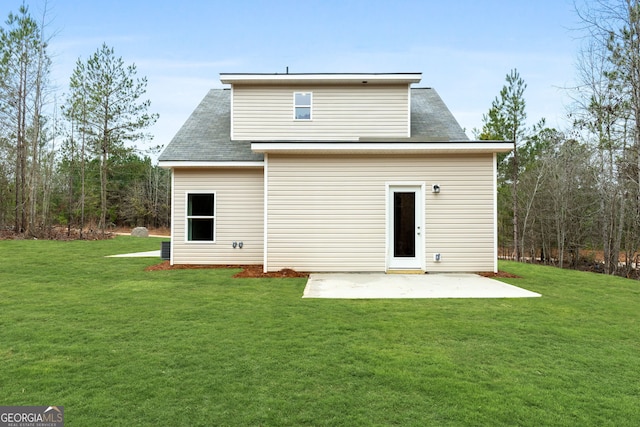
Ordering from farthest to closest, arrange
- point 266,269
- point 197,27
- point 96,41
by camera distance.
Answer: point 96,41 → point 197,27 → point 266,269

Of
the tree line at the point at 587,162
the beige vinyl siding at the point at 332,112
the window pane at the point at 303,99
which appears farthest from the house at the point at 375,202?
the tree line at the point at 587,162

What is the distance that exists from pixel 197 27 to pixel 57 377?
52.2 feet

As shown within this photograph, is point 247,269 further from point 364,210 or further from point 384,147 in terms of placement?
point 384,147

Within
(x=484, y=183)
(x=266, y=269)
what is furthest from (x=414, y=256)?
(x=266, y=269)

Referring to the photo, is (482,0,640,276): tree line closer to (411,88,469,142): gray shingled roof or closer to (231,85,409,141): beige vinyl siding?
(411,88,469,142): gray shingled roof

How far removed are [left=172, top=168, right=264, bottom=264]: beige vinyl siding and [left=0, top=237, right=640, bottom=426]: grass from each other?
3.51m

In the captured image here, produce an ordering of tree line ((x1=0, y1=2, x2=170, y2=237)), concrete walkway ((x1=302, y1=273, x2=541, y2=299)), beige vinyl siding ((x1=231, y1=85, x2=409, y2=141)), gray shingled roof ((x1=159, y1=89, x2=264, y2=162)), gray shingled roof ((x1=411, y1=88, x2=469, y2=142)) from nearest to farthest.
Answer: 1. concrete walkway ((x1=302, y1=273, x2=541, y2=299))
2. gray shingled roof ((x1=159, y1=89, x2=264, y2=162))
3. gray shingled roof ((x1=411, y1=88, x2=469, y2=142))
4. beige vinyl siding ((x1=231, y1=85, x2=409, y2=141))
5. tree line ((x1=0, y1=2, x2=170, y2=237))

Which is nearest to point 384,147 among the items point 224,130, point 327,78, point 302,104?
point 327,78

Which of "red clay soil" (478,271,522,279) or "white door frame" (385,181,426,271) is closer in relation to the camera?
"red clay soil" (478,271,522,279)

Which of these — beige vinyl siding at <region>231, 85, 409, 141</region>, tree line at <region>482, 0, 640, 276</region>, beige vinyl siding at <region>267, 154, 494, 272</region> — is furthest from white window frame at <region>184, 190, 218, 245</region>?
tree line at <region>482, 0, 640, 276</region>

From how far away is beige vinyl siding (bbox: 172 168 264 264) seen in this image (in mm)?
9906

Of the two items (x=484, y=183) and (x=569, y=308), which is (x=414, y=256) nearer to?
(x=484, y=183)

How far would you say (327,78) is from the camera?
1070 centimetres

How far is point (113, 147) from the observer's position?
842 inches
